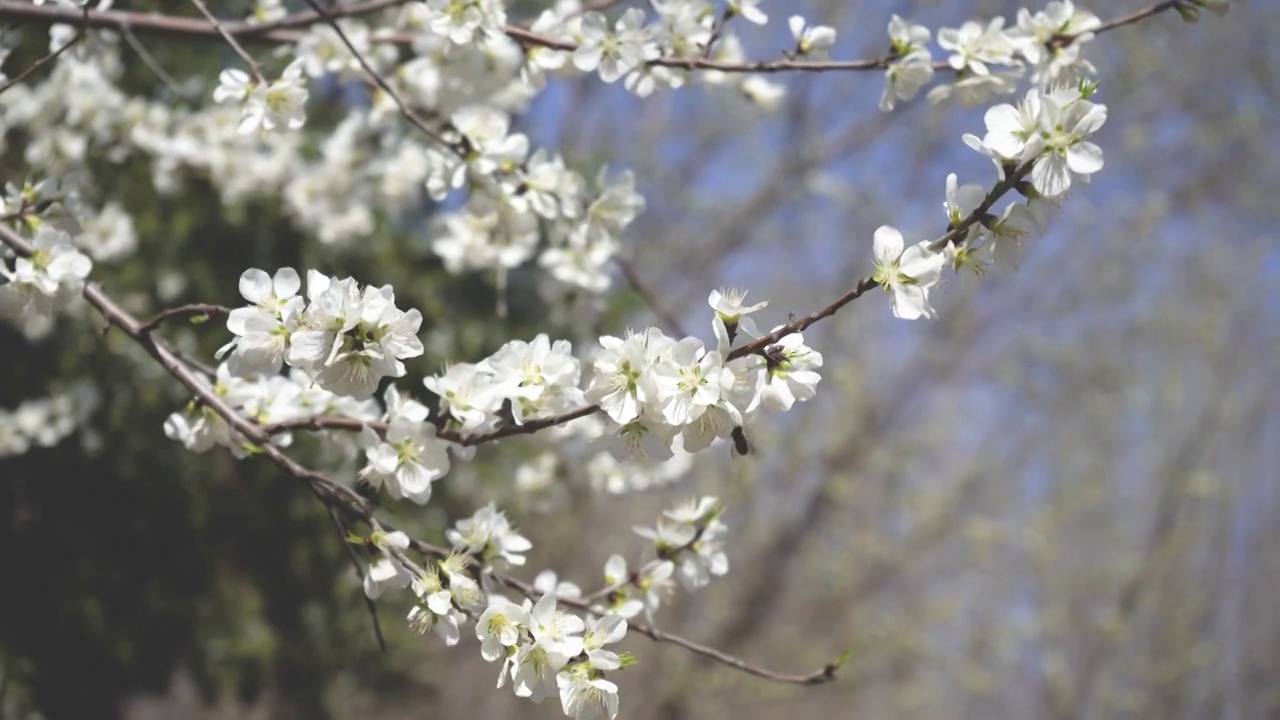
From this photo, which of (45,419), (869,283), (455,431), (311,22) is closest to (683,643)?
(455,431)

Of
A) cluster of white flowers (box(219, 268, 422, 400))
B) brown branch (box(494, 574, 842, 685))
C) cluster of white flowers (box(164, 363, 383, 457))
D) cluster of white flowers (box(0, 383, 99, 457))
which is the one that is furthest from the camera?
cluster of white flowers (box(0, 383, 99, 457))

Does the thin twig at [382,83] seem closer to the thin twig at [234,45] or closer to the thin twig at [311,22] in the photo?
the thin twig at [311,22]

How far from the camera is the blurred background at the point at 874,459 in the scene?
271 cm

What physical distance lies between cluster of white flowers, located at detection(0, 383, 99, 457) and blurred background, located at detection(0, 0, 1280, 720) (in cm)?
23

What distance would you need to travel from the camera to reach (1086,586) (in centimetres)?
544

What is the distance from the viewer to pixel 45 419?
7.17 feet

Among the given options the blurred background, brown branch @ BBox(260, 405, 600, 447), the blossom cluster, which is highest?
brown branch @ BBox(260, 405, 600, 447)

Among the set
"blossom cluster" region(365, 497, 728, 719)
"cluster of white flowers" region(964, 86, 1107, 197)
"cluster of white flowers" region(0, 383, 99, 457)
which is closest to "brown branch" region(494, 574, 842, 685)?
"blossom cluster" region(365, 497, 728, 719)

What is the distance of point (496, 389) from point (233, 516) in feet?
6.34

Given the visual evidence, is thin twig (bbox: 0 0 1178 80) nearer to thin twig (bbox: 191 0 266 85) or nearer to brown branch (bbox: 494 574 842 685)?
thin twig (bbox: 191 0 266 85)

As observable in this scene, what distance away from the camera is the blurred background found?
8.89 feet

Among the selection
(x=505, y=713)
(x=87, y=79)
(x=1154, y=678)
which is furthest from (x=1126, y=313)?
(x=87, y=79)

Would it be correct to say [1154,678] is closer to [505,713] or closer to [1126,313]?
[1126,313]

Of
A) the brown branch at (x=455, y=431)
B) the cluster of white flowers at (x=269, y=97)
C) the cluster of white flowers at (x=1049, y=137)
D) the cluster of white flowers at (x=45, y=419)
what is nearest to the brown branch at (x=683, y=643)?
the brown branch at (x=455, y=431)
